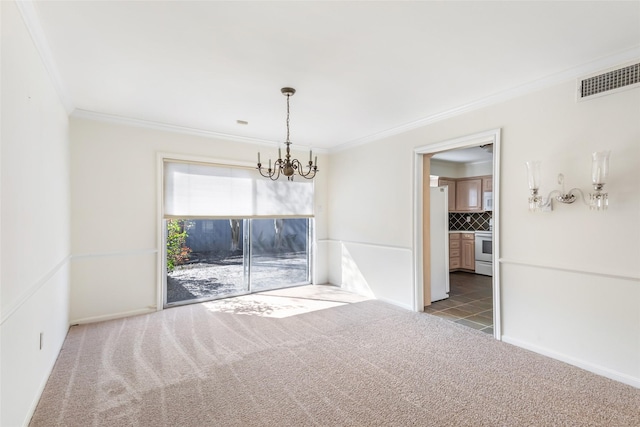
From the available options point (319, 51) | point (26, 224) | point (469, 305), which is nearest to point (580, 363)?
point (469, 305)

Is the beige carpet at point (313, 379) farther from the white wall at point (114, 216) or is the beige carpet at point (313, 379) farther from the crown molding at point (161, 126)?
the crown molding at point (161, 126)

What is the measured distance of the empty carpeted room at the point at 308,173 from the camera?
2.07m

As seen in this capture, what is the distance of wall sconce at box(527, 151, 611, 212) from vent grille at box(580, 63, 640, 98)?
0.54 meters

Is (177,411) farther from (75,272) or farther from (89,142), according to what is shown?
(89,142)

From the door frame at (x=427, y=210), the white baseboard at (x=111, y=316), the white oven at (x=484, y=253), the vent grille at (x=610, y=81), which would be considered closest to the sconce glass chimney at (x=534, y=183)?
the door frame at (x=427, y=210)

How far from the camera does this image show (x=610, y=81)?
8.48 ft

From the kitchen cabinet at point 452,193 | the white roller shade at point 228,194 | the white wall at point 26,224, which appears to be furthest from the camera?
the kitchen cabinet at point 452,193

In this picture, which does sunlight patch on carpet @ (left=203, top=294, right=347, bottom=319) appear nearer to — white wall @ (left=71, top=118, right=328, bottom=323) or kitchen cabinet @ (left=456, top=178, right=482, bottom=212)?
white wall @ (left=71, top=118, right=328, bottom=323)

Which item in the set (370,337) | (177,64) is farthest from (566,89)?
(177,64)

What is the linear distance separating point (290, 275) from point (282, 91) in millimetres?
3602

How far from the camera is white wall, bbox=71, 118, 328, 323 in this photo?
3881 millimetres

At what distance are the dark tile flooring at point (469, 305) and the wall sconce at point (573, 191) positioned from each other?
1.62 metres

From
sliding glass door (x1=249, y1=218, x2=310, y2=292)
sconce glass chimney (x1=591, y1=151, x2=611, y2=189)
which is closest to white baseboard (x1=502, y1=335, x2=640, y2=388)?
sconce glass chimney (x1=591, y1=151, x2=611, y2=189)

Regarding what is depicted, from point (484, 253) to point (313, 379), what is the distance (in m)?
5.68
